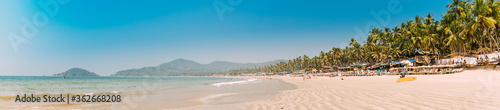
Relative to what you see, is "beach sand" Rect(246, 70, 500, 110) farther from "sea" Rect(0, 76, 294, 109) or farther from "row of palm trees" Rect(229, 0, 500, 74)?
"row of palm trees" Rect(229, 0, 500, 74)

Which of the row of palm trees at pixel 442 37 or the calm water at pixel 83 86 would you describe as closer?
the calm water at pixel 83 86

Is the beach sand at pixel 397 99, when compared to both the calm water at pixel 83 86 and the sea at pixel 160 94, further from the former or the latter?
the calm water at pixel 83 86

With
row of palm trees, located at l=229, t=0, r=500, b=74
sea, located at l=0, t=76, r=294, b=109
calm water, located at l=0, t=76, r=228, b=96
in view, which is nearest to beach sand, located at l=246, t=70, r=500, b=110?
sea, located at l=0, t=76, r=294, b=109

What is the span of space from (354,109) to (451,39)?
44965 mm

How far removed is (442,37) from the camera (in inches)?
1732

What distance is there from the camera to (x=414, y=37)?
50438 millimetres

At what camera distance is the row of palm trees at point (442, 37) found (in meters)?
32.4

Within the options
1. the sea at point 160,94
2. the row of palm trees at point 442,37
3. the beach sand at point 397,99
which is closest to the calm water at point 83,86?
the sea at point 160,94

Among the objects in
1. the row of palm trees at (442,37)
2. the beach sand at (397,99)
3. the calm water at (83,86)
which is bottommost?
the calm water at (83,86)

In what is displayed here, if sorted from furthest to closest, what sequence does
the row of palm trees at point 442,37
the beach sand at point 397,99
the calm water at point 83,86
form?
the row of palm trees at point 442,37, the calm water at point 83,86, the beach sand at point 397,99

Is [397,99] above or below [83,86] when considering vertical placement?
above

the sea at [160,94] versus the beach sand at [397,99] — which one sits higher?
the beach sand at [397,99]

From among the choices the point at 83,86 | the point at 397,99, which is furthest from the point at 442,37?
the point at 83,86

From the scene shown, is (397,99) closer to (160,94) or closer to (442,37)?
(160,94)
